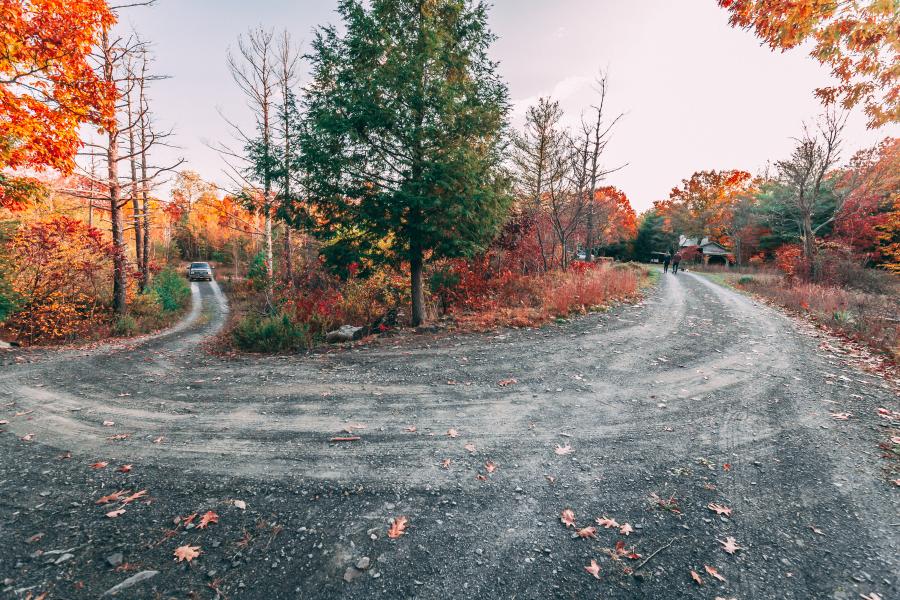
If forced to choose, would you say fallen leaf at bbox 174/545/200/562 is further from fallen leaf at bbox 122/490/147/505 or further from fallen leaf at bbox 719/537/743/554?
fallen leaf at bbox 719/537/743/554

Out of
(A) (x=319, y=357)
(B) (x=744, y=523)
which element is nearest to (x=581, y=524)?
(B) (x=744, y=523)

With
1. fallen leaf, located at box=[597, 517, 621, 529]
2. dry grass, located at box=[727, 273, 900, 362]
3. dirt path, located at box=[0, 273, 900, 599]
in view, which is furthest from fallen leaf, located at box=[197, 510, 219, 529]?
dry grass, located at box=[727, 273, 900, 362]

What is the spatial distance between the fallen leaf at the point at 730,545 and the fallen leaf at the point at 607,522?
2.46ft

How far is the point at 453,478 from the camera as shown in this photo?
345 cm

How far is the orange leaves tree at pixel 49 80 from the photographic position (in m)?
6.05

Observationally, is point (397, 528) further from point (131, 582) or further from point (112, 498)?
point (112, 498)

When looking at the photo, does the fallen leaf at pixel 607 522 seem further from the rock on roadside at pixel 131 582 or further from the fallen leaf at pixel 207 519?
the rock on roadside at pixel 131 582

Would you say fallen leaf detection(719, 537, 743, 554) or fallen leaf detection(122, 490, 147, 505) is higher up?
fallen leaf detection(122, 490, 147, 505)

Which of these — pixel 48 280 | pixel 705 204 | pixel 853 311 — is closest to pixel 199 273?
pixel 48 280

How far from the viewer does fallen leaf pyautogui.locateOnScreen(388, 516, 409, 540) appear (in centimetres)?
277

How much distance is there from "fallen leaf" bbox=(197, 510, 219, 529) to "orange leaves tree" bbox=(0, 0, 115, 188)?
795cm

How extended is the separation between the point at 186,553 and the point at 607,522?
320cm

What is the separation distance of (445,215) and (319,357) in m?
4.19

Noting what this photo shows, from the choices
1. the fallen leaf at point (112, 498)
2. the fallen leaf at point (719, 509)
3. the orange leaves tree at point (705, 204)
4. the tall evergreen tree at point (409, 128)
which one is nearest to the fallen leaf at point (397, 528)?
the fallen leaf at point (112, 498)
